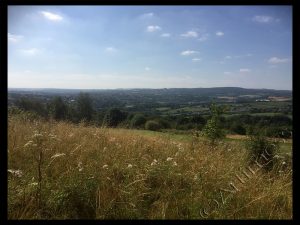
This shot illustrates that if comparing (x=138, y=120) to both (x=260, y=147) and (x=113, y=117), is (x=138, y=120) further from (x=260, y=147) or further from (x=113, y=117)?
(x=260, y=147)

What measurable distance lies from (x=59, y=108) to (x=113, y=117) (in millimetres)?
2095

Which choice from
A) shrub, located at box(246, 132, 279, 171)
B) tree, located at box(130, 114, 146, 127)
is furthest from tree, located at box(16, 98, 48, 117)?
shrub, located at box(246, 132, 279, 171)

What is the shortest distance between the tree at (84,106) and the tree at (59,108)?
420 millimetres

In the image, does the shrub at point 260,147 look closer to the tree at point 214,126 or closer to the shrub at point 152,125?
the tree at point 214,126

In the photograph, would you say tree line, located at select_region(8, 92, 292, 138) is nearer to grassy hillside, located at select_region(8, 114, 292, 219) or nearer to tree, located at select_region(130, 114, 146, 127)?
tree, located at select_region(130, 114, 146, 127)

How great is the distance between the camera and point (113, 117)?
753 centimetres

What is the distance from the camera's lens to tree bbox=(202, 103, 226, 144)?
22.1ft

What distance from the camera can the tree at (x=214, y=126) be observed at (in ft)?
22.1

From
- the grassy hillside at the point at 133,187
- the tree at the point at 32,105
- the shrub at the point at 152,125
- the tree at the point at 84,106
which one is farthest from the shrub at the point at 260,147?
the tree at the point at 32,105

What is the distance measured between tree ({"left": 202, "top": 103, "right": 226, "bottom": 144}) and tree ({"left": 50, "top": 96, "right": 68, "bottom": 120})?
3.98m

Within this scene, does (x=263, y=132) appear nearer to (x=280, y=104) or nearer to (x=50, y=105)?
(x=280, y=104)
